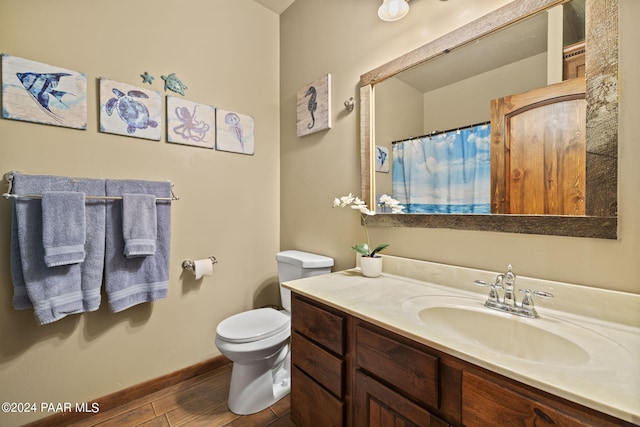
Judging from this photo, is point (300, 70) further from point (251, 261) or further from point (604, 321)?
point (604, 321)

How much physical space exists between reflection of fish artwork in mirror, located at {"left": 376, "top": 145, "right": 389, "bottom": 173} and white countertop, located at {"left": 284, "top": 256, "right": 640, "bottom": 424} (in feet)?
1.66

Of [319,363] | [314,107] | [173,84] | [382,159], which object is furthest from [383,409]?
[173,84]

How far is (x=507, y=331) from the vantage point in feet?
2.96

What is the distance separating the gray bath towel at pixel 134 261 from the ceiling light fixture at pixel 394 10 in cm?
157

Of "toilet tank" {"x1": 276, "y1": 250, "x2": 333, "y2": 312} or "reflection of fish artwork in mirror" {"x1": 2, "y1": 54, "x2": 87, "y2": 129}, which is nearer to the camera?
"reflection of fish artwork in mirror" {"x1": 2, "y1": 54, "x2": 87, "y2": 129}

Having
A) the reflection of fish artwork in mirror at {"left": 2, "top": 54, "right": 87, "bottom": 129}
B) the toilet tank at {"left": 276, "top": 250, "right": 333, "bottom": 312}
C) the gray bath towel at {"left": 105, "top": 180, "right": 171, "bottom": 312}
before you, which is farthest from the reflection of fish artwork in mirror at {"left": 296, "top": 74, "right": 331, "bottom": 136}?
the reflection of fish artwork in mirror at {"left": 2, "top": 54, "right": 87, "bottom": 129}

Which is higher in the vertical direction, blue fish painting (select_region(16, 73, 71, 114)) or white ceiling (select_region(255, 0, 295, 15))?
white ceiling (select_region(255, 0, 295, 15))

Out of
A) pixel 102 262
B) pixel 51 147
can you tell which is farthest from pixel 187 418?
pixel 51 147

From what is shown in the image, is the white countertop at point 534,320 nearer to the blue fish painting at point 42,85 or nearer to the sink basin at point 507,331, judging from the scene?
the sink basin at point 507,331

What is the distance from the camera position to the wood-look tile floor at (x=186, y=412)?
1436mm

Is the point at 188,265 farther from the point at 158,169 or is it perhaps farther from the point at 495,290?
the point at 495,290

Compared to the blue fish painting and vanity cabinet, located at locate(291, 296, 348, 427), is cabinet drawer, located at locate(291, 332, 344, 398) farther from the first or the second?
the blue fish painting

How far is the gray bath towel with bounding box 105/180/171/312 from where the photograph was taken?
1483mm

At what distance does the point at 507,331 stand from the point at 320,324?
0.67 meters
